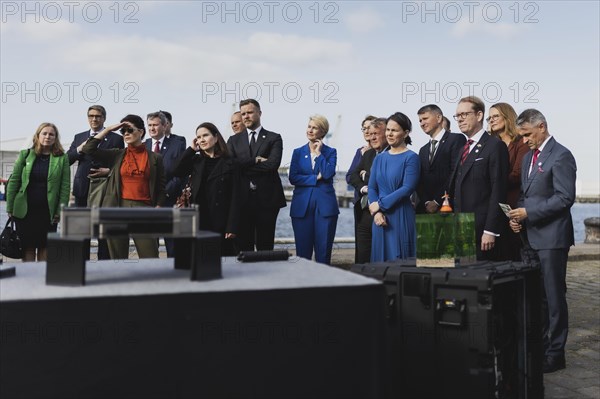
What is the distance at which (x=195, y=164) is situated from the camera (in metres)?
5.12

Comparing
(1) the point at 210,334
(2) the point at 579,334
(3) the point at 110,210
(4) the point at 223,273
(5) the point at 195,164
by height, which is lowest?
(2) the point at 579,334

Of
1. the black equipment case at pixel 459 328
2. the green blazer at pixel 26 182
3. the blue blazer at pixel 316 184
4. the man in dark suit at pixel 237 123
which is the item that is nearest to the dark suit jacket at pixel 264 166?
the blue blazer at pixel 316 184

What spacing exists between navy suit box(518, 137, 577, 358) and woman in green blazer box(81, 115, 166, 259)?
293cm

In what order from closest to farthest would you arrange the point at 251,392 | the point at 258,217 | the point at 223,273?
the point at 251,392, the point at 223,273, the point at 258,217

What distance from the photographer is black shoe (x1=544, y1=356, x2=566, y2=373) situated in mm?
3975

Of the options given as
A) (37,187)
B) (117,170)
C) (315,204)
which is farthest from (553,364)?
(37,187)

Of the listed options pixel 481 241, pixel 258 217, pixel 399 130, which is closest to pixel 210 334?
pixel 481 241

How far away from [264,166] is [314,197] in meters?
0.58

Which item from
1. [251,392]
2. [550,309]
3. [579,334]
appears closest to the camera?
[251,392]

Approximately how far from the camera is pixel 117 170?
513cm

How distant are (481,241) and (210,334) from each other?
283 centimetres

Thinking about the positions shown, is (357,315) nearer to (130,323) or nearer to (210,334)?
(210,334)

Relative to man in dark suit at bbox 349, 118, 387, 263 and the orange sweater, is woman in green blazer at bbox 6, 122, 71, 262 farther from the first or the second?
man in dark suit at bbox 349, 118, 387, 263

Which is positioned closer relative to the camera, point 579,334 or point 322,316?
point 322,316
